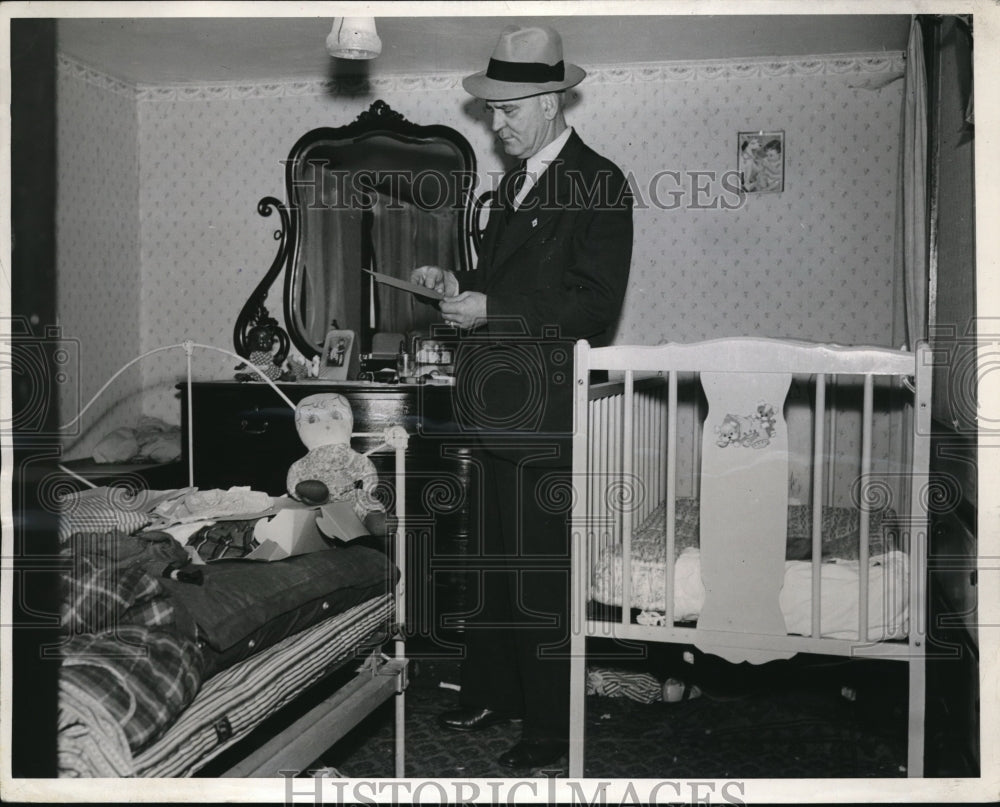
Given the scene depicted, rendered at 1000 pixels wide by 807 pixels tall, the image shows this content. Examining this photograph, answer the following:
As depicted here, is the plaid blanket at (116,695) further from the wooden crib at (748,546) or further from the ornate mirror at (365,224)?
the ornate mirror at (365,224)

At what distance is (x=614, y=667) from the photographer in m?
3.05

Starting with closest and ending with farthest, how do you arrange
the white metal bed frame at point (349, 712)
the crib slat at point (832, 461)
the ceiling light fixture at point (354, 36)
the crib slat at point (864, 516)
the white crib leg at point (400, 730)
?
the white metal bed frame at point (349, 712) → the crib slat at point (864, 516) → the white crib leg at point (400, 730) → the ceiling light fixture at point (354, 36) → the crib slat at point (832, 461)

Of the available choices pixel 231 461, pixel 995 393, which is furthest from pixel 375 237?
pixel 995 393

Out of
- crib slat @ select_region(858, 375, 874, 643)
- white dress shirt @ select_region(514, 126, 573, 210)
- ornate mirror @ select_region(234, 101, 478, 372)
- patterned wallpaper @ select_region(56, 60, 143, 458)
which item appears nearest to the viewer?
crib slat @ select_region(858, 375, 874, 643)

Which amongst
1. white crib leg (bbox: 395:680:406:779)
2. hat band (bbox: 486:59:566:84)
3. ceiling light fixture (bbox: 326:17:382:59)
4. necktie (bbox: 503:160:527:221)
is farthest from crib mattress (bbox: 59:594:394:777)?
ceiling light fixture (bbox: 326:17:382:59)

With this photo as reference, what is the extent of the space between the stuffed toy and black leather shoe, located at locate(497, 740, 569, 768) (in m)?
0.67

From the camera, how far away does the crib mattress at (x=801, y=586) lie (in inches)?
76.5

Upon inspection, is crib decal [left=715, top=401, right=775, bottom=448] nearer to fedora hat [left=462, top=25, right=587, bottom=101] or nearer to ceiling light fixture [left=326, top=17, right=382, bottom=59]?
fedora hat [left=462, top=25, right=587, bottom=101]

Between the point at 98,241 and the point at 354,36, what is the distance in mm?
1714

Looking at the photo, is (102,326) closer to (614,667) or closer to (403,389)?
(403,389)

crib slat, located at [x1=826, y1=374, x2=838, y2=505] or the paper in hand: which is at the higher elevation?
the paper in hand

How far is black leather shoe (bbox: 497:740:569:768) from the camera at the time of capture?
230 cm

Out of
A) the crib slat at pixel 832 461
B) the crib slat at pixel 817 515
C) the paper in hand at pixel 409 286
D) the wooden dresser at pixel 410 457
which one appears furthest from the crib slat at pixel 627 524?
the crib slat at pixel 832 461

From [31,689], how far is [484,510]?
4.30 feet
